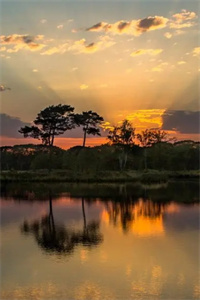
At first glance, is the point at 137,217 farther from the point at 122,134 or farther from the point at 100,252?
the point at 122,134

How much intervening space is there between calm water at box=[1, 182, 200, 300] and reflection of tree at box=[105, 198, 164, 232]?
0.18ft

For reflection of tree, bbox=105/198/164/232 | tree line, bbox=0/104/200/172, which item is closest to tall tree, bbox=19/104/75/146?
tree line, bbox=0/104/200/172

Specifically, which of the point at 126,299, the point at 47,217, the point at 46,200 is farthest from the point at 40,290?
the point at 46,200

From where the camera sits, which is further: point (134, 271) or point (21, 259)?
point (21, 259)

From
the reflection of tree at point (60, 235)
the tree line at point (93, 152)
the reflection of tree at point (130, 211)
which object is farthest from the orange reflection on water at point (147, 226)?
the tree line at point (93, 152)

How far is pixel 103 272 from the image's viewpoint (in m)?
11.2

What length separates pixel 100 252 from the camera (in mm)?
13539

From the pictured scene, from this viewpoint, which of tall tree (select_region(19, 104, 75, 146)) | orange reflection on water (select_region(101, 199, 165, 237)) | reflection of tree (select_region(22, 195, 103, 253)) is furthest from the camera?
tall tree (select_region(19, 104, 75, 146))

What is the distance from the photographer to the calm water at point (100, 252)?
32.4ft

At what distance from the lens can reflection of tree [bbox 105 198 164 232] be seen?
65.8 ft

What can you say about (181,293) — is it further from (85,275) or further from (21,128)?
(21,128)

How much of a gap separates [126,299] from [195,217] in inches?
518

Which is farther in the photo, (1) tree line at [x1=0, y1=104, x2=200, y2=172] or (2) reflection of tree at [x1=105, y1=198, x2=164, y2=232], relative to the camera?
(1) tree line at [x1=0, y1=104, x2=200, y2=172]

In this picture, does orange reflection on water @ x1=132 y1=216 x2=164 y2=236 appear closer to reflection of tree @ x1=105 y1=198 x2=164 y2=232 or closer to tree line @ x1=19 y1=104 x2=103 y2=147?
reflection of tree @ x1=105 y1=198 x2=164 y2=232
